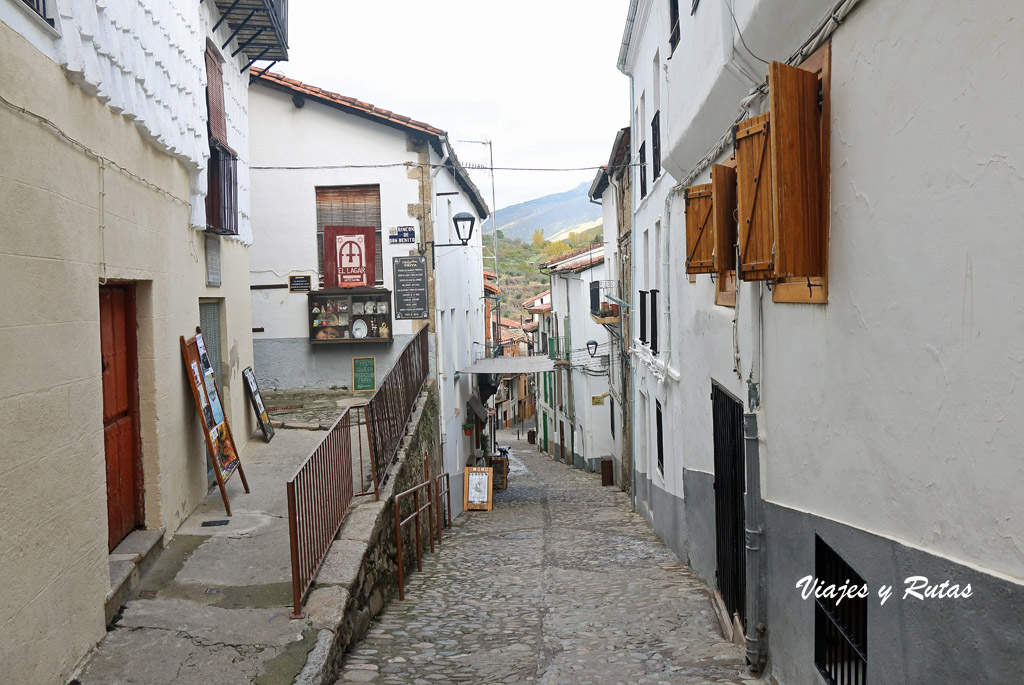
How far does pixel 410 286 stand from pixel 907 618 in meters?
12.1

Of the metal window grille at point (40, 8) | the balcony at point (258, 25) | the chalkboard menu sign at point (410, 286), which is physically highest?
the balcony at point (258, 25)

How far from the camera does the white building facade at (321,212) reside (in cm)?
1490

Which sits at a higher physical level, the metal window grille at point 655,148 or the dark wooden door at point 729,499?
the metal window grille at point 655,148

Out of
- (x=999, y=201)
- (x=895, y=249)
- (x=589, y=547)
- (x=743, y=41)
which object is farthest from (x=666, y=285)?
(x=999, y=201)

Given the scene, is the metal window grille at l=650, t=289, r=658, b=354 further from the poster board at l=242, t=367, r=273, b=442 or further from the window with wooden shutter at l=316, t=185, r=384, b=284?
the poster board at l=242, t=367, r=273, b=442

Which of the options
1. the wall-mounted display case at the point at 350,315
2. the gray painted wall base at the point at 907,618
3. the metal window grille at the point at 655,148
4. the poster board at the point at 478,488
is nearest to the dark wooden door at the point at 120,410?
the gray painted wall base at the point at 907,618

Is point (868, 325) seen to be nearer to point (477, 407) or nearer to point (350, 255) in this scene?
point (350, 255)

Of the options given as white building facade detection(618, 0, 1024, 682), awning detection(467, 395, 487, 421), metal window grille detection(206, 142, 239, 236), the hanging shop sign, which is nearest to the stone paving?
white building facade detection(618, 0, 1024, 682)

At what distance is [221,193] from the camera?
967cm

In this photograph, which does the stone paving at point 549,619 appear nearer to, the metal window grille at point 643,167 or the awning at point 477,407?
the metal window grille at point 643,167

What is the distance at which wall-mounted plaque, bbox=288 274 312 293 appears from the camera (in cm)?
1502

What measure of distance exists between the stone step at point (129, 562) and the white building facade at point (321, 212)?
824 cm

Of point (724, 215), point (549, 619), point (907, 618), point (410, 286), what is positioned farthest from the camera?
point (410, 286)

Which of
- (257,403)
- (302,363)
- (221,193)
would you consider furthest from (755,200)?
(302,363)
